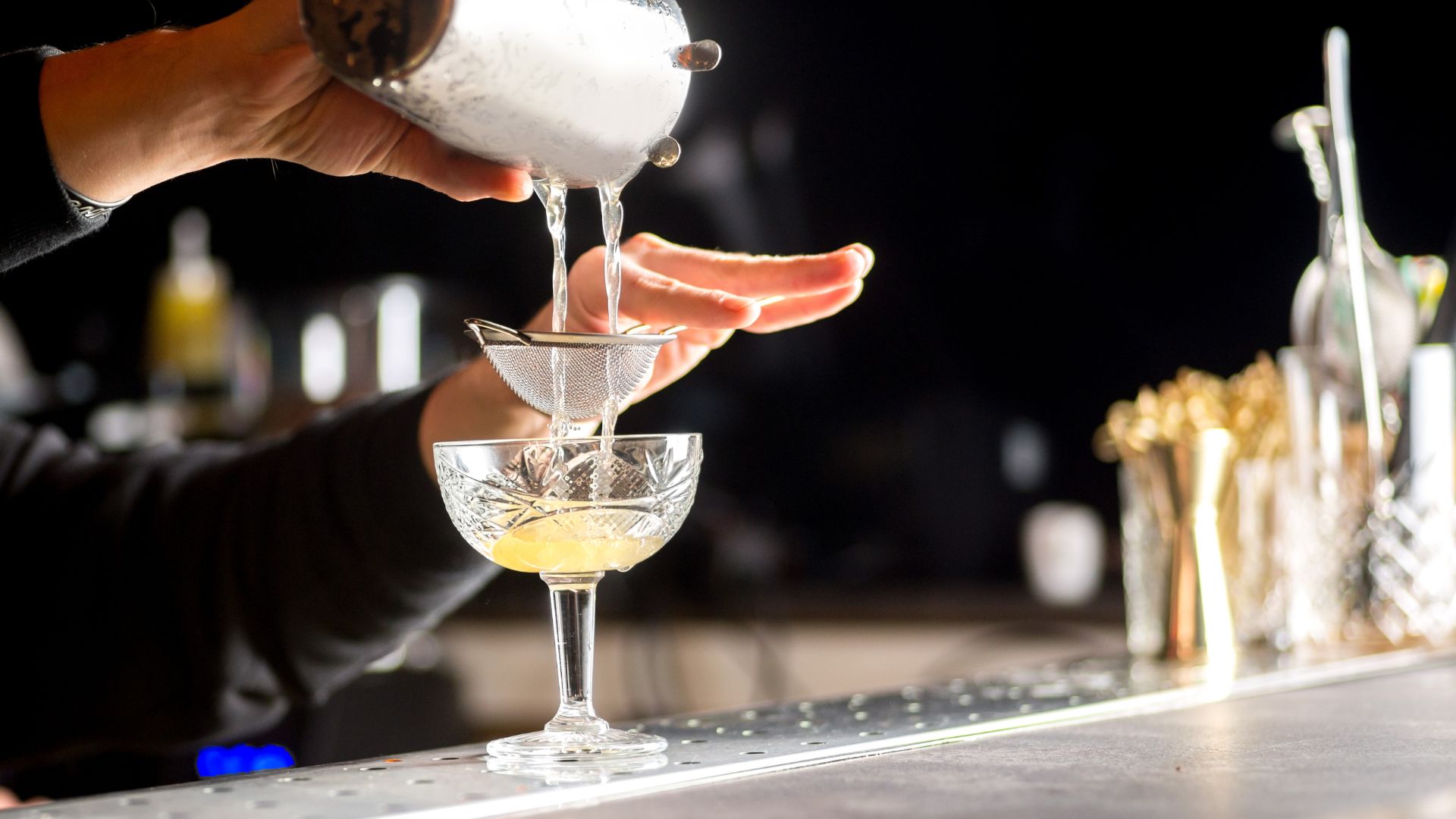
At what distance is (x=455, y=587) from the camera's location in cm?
118

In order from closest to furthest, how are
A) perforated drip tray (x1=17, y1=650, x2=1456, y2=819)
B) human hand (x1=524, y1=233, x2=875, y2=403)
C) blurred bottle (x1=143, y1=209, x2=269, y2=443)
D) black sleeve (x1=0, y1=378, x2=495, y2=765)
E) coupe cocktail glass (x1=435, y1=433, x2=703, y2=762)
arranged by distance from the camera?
1. perforated drip tray (x1=17, y1=650, x2=1456, y2=819)
2. coupe cocktail glass (x1=435, y1=433, x2=703, y2=762)
3. human hand (x1=524, y1=233, x2=875, y2=403)
4. black sleeve (x1=0, y1=378, x2=495, y2=765)
5. blurred bottle (x1=143, y1=209, x2=269, y2=443)

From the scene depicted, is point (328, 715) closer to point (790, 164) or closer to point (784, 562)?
point (784, 562)

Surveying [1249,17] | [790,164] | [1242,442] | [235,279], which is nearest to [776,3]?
[790,164]

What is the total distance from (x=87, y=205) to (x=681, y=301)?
13.9 inches

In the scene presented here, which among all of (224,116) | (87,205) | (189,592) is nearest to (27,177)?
(87,205)

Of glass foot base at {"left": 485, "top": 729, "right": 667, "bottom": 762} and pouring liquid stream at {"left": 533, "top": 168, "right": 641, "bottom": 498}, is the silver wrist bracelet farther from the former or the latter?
glass foot base at {"left": 485, "top": 729, "right": 667, "bottom": 762}

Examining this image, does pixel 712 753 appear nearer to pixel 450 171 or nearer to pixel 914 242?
pixel 450 171

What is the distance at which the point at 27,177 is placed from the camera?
762mm

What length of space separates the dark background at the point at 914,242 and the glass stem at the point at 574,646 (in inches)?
68.4

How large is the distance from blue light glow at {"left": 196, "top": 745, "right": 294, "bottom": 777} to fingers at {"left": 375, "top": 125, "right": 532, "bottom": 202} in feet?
5.20

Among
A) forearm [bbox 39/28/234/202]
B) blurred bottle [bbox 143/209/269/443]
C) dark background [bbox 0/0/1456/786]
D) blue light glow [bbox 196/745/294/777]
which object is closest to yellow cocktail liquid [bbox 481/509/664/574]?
forearm [bbox 39/28/234/202]

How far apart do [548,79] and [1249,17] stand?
2244mm

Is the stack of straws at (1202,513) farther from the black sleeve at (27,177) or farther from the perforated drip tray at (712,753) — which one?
the black sleeve at (27,177)

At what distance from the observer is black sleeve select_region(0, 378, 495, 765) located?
4.00ft
